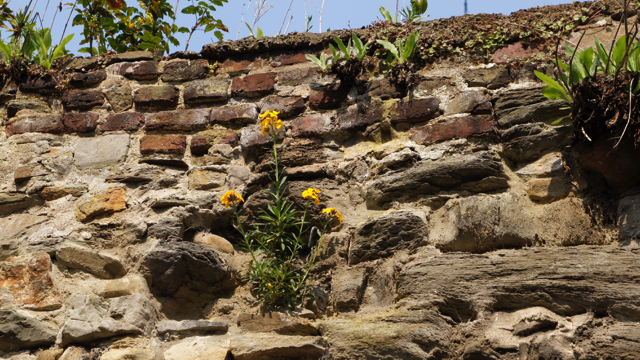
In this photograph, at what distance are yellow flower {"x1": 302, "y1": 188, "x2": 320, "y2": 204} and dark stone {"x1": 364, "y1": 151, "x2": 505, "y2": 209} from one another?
0.20 metres

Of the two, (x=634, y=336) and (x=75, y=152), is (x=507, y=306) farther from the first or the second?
(x=75, y=152)

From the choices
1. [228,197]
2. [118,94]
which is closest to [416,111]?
[228,197]

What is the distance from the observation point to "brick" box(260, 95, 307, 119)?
2.63 meters

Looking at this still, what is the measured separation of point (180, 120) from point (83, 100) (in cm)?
52

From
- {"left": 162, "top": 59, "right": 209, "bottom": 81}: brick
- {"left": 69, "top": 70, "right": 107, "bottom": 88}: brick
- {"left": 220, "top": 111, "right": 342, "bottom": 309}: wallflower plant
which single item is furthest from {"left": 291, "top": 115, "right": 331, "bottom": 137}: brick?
{"left": 69, "top": 70, "right": 107, "bottom": 88}: brick

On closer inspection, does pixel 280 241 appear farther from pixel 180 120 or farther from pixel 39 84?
pixel 39 84

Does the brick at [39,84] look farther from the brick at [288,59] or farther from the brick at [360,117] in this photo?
the brick at [360,117]

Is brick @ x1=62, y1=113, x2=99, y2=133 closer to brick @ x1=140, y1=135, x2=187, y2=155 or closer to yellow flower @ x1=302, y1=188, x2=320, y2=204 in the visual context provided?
brick @ x1=140, y1=135, x2=187, y2=155

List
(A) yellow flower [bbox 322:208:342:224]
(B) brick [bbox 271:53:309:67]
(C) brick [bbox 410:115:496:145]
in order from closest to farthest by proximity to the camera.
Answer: (A) yellow flower [bbox 322:208:342:224], (C) brick [bbox 410:115:496:145], (B) brick [bbox 271:53:309:67]

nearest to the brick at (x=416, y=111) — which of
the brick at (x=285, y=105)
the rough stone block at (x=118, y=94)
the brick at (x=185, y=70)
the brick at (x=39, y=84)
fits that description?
the brick at (x=285, y=105)

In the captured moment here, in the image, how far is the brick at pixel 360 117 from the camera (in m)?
2.49

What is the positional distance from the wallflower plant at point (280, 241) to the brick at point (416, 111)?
1.56 feet

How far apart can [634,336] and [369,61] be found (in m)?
→ 1.59

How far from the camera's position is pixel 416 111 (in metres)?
2.44
